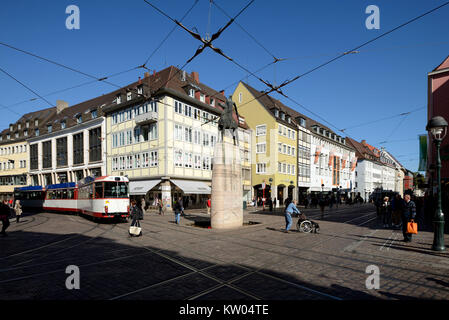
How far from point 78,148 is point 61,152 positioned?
5.65 meters

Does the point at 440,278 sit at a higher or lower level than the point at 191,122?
lower

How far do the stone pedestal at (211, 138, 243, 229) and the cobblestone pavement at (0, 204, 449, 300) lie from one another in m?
3.79

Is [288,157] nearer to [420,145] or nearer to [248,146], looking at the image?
[248,146]

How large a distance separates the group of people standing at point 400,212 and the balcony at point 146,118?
24.3 meters

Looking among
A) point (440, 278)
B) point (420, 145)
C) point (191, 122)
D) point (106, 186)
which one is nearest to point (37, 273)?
point (440, 278)

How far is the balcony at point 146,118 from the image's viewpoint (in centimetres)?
3422

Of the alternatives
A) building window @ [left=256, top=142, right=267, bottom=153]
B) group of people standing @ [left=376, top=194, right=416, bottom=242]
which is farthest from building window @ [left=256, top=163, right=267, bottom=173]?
group of people standing @ [left=376, top=194, right=416, bottom=242]

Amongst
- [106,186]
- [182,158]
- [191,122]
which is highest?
[191,122]

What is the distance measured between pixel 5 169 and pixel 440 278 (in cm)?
7478

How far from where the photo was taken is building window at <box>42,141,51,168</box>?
2073 inches

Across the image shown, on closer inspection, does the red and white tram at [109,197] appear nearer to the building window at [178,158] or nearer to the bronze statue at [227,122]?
the bronze statue at [227,122]

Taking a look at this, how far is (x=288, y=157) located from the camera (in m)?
47.9

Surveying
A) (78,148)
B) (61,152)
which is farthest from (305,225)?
(61,152)
